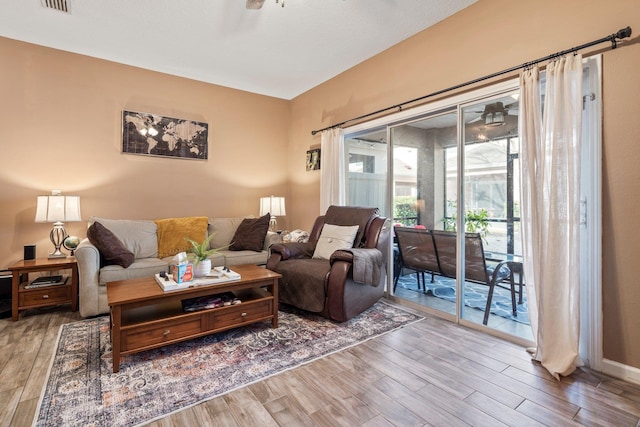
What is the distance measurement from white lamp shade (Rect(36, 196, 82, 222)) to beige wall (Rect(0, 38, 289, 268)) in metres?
0.43

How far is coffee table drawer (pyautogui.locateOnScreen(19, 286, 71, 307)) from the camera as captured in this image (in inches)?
116

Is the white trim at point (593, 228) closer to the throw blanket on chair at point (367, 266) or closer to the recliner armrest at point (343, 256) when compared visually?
the throw blanket on chair at point (367, 266)

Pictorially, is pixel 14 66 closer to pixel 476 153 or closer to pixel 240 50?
pixel 240 50

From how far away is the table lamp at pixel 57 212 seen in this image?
10.5ft

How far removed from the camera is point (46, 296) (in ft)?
9.92

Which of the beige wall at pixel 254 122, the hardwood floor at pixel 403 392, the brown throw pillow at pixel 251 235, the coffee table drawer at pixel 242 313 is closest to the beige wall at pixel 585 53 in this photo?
the beige wall at pixel 254 122

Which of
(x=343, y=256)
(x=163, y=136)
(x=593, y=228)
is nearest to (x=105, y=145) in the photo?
(x=163, y=136)

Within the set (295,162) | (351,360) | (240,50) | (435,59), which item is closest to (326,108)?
(295,162)

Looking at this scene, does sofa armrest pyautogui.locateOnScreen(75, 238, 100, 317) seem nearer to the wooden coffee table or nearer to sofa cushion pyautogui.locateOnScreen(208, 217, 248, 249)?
the wooden coffee table

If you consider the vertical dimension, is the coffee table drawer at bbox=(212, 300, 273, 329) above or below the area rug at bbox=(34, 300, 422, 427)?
above

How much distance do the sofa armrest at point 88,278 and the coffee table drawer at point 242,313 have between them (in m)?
1.40

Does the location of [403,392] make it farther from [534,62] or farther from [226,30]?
[226,30]

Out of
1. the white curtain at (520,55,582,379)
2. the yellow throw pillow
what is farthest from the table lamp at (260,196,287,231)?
the white curtain at (520,55,582,379)

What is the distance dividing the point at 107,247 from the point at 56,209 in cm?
79
